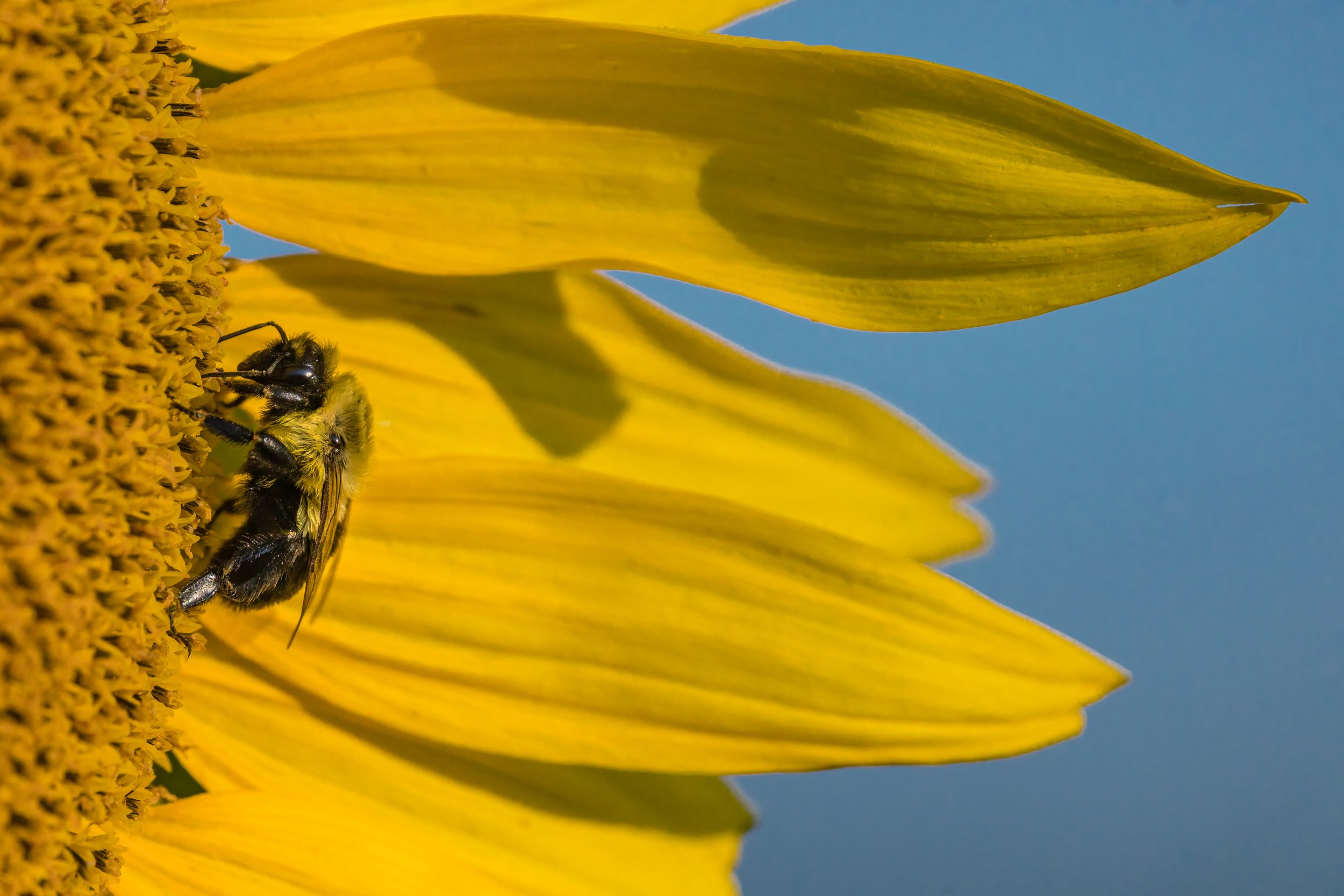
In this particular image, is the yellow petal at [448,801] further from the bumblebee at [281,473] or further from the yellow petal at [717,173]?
the yellow petal at [717,173]

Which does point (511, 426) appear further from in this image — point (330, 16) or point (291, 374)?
point (330, 16)

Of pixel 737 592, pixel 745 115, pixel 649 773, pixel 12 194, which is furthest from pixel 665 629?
pixel 12 194

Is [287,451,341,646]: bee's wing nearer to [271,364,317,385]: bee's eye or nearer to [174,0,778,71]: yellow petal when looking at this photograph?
[271,364,317,385]: bee's eye

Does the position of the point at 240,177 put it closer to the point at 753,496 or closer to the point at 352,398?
the point at 352,398

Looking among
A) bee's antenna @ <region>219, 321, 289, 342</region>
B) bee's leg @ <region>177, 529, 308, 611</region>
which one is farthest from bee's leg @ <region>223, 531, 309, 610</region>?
bee's antenna @ <region>219, 321, 289, 342</region>

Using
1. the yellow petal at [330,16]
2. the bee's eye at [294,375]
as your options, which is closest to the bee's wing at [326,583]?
the bee's eye at [294,375]

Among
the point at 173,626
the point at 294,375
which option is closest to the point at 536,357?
the point at 294,375
